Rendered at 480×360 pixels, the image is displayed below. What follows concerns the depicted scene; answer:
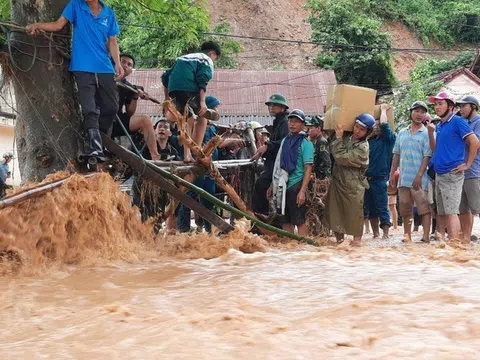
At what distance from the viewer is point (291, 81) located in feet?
88.3

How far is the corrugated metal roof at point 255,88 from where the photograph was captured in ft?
81.0

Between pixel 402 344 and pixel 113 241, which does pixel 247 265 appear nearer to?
pixel 113 241

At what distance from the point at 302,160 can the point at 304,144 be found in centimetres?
19

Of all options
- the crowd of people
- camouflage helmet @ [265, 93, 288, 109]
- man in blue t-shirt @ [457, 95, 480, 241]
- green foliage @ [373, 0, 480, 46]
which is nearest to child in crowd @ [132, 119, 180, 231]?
the crowd of people

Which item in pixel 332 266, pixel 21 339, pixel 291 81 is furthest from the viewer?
pixel 291 81

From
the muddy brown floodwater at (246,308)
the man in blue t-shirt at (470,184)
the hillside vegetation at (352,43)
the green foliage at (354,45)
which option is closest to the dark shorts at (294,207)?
the man in blue t-shirt at (470,184)

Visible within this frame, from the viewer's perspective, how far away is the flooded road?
2547mm

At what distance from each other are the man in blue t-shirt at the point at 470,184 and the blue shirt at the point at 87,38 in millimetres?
4355

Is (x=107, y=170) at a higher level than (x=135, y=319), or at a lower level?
higher

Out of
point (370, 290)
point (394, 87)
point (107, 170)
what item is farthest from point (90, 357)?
point (394, 87)

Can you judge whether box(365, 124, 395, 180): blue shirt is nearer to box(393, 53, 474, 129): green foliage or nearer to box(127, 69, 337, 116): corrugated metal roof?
box(393, 53, 474, 129): green foliage

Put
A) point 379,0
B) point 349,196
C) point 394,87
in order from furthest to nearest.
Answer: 1. point 379,0
2. point 394,87
3. point 349,196

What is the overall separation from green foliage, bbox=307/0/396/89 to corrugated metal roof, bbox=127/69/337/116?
283cm

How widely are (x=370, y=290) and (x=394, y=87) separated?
88.6 feet
